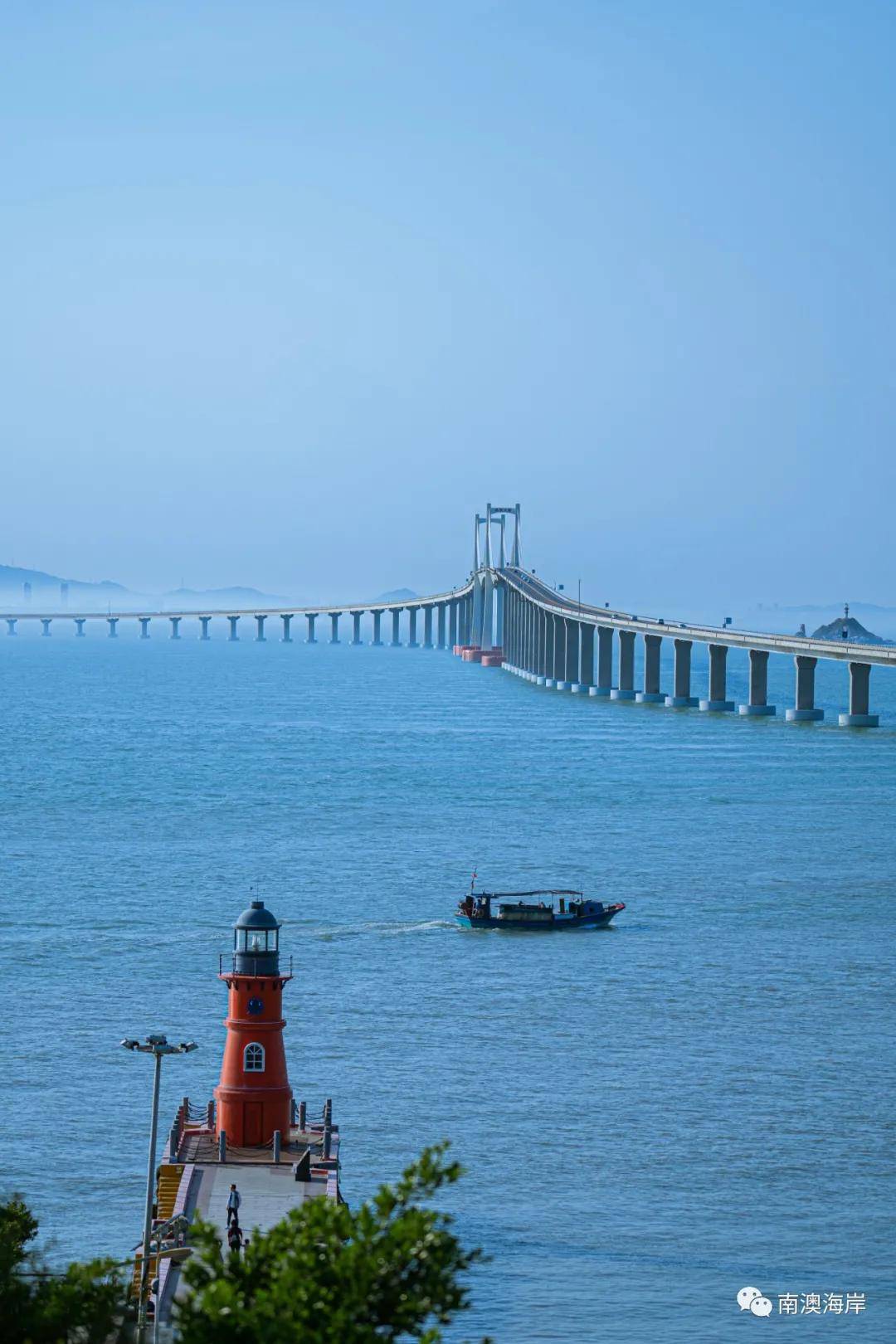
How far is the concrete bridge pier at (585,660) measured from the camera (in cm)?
17925

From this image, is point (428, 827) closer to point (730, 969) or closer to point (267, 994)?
point (730, 969)

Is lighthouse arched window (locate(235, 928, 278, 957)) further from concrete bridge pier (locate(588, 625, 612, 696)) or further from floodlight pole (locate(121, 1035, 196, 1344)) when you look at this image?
concrete bridge pier (locate(588, 625, 612, 696))

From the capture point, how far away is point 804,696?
134125mm

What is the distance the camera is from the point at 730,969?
46906mm

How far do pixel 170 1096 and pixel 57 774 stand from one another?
6667cm

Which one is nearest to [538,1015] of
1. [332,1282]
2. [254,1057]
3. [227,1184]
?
[254,1057]

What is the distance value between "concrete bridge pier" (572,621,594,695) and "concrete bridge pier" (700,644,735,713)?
2989 cm

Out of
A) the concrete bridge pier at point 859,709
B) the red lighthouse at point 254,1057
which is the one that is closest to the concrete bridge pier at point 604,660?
the concrete bridge pier at point 859,709

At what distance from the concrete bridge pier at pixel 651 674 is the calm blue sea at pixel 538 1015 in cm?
6409

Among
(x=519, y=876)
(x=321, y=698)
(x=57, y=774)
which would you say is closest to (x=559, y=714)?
(x=321, y=698)

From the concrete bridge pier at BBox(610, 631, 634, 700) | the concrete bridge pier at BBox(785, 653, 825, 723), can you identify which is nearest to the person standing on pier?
the concrete bridge pier at BBox(785, 653, 825, 723)

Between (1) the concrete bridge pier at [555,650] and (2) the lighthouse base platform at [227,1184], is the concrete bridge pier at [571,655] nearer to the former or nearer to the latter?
(1) the concrete bridge pier at [555,650]

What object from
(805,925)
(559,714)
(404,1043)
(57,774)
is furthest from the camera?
(559,714)

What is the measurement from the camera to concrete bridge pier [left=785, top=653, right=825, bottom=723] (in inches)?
5167
